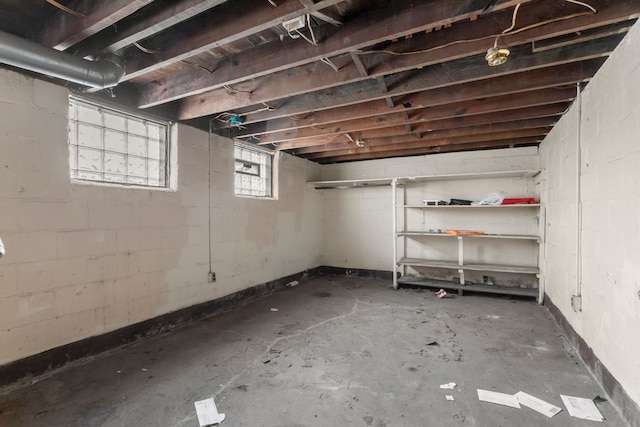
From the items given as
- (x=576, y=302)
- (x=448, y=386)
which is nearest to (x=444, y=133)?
(x=576, y=302)

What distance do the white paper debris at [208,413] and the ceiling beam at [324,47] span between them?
7.63ft

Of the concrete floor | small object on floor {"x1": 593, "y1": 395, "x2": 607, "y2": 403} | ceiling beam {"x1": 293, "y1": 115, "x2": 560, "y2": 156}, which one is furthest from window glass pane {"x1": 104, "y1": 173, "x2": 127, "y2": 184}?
small object on floor {"x1": 593, "y1": 395, "x2": 607, "y2": 403}

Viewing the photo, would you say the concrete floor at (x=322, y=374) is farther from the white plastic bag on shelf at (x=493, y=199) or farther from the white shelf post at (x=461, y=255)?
the white plastic bag on shelf at (x=493, y=199)

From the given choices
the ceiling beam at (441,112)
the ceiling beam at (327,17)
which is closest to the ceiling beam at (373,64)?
the ceiling beam at (327,17)

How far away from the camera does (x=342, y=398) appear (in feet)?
6.70

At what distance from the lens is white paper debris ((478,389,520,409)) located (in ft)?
6.50

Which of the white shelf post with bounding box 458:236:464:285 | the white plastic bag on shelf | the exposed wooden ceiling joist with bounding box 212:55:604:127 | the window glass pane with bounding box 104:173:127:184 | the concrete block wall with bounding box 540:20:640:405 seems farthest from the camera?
the white shelf post with bounding box 458:236:464:285

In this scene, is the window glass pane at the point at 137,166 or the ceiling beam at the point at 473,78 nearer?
the ceiling beam at the point at 473,78

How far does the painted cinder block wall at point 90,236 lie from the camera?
2.17 m

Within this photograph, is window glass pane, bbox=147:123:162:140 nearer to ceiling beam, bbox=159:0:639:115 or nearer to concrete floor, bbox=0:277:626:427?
ceiling beam, bbox=159:0:639:115

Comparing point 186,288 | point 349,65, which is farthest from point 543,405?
point 186,288

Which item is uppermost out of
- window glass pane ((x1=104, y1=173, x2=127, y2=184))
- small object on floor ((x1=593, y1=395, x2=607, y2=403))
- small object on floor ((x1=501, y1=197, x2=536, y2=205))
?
window glass pane ((x1=104, y1=173, x2=127, y2=184))

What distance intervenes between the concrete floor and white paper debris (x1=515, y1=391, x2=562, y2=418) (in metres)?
0.05

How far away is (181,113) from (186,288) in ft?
6.29
